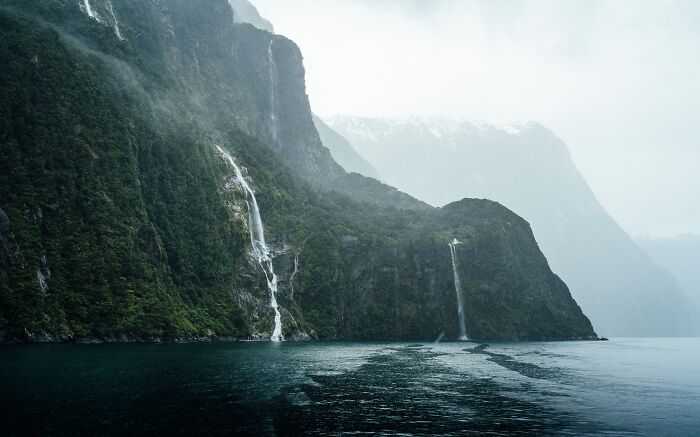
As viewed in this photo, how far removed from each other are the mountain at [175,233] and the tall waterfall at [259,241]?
0.44 m

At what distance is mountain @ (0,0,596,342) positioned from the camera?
89062 millimetres

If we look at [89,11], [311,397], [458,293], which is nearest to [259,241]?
[458,293]

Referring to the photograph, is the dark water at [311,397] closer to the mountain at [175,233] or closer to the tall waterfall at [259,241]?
the mountain at [175,233]

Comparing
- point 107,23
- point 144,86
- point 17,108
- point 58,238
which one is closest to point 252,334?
point 58,238

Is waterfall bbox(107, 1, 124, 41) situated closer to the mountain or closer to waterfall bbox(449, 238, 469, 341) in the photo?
the mountain

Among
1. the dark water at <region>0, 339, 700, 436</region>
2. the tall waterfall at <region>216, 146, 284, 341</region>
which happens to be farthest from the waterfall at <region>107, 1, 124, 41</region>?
the dark water at <region>0, 339, 700, 436</region>

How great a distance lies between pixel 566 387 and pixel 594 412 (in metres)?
14.4

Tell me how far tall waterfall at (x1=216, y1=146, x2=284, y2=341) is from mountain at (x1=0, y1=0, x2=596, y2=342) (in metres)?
0.44

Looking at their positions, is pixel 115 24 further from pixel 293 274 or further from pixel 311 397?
pixel 311 397

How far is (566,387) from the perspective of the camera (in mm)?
53312

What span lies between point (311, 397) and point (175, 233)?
3597 inches

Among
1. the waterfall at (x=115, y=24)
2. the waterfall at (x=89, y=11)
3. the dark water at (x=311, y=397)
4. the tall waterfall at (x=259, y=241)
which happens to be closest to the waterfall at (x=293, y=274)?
the tall waterfall at (x=259, y=241)

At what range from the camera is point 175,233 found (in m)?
124

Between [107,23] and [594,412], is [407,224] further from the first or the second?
[594,412]
